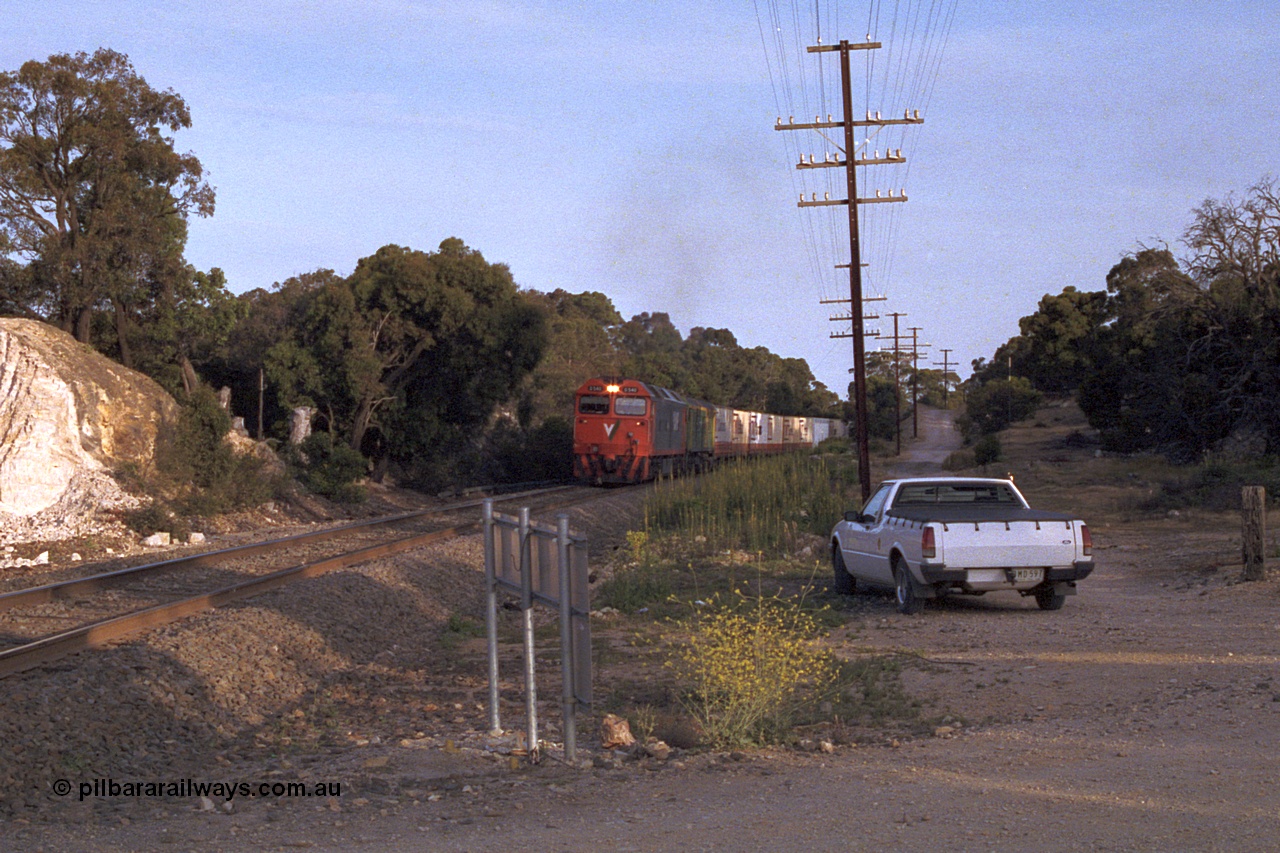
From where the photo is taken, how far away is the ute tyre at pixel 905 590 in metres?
11.9

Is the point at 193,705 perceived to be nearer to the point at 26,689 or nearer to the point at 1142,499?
the point at 26,689

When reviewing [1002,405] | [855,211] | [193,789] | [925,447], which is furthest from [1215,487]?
[925,447]

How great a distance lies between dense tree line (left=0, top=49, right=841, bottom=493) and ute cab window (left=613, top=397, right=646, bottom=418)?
298 centimetres

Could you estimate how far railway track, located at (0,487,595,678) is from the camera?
945 centimetres

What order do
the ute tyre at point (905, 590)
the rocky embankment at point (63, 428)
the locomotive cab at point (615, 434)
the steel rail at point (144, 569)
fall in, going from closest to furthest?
the steel rail at point (144, 569) → the ute tyre at point (905, 590) → the rocky embankment at point (63, 428) → the locomotive cab at point (615, 434)

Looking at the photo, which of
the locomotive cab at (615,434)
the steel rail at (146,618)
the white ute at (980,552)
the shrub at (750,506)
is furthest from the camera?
the locomotive cab at (615,434)

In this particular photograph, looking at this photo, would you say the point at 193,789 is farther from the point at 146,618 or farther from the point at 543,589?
the point at 146,618

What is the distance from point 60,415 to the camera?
854 inches

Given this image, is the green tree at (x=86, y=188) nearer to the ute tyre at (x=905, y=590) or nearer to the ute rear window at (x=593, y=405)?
the ute rear window at (x=593, y=405)

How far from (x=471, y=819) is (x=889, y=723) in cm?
316

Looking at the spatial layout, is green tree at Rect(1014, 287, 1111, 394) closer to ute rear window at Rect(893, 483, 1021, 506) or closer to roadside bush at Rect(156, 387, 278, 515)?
roadside bush at Rect(156, 387, 278, 515)

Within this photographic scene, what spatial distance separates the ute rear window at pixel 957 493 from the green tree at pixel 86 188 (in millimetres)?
20038

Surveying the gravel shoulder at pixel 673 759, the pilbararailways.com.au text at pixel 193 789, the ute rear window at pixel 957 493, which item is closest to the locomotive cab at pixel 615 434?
the ute rear window at pixel 957 493

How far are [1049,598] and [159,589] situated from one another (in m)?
9.70
